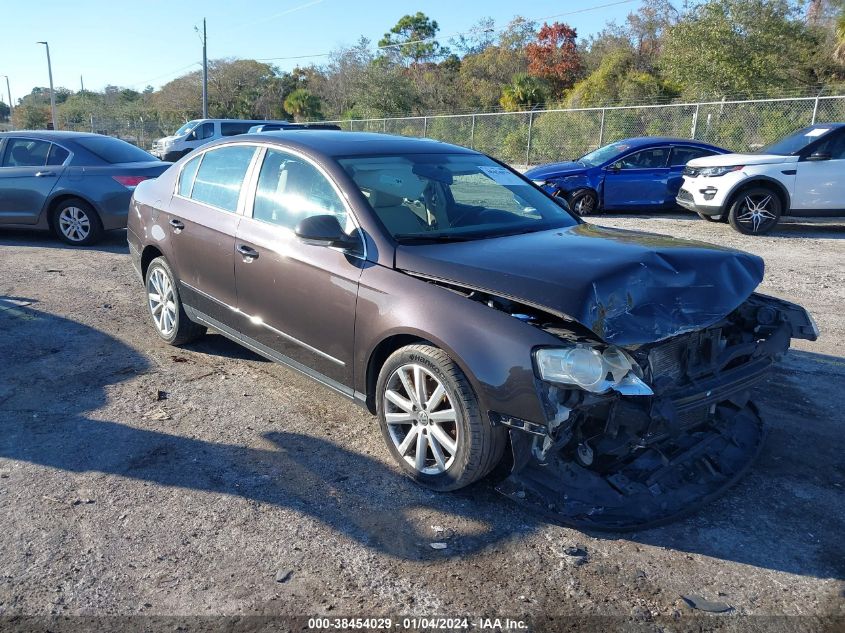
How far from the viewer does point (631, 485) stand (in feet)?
10.1

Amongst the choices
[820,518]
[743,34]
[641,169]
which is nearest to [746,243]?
[641,169]

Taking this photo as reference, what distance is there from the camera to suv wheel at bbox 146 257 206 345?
534 centimetres

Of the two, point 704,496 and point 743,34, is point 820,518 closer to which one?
point 704,496

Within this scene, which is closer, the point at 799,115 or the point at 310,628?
the point at 310,628

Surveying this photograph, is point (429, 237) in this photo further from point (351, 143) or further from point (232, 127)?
point (232, 127)

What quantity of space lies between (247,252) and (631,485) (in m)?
2.73

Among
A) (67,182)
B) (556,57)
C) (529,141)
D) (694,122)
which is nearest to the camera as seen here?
(67,182)

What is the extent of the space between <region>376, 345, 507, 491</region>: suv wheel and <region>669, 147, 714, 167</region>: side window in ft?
36.5

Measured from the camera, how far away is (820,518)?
124 inches

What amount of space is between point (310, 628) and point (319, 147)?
285 cm

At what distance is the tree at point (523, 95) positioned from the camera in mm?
32875

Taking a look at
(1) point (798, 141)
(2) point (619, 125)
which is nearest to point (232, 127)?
(2) point (619, 125)

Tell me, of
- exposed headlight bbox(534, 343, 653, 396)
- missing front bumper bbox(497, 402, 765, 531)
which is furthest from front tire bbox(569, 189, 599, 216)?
exposed headlight bbox(534, 343, 653, 396)

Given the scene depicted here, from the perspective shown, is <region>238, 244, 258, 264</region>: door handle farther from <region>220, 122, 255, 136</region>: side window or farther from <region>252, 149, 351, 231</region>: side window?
<region>220, 122, 255, 136</region>: side window
